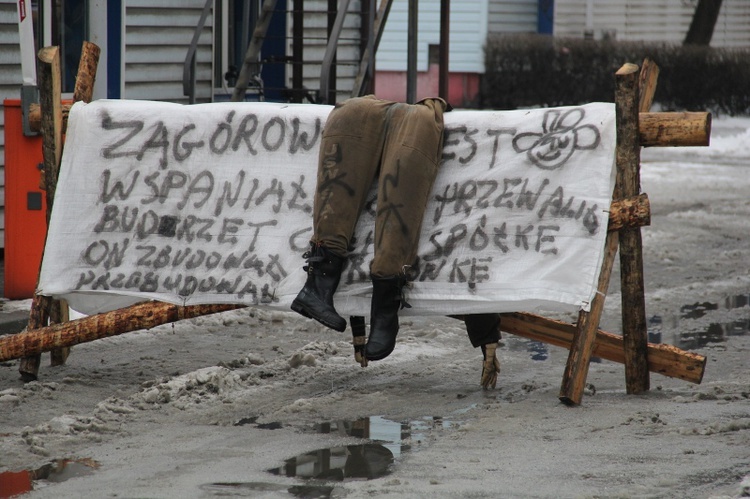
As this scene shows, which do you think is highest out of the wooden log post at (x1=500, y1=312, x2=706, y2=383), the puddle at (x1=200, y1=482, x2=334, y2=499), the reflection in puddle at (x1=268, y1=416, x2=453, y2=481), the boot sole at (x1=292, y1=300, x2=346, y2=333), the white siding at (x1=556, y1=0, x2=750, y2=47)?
the white siding at (x1=556, y1=0, x2=750, y2=47)

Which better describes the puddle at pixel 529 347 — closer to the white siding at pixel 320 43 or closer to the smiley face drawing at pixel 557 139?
the smiley face drawing at pixel 557 139

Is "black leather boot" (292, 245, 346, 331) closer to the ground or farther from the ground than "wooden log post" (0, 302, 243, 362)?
farther from the ground

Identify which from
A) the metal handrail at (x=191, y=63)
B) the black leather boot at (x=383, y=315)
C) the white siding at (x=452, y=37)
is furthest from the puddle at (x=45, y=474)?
the white siding at (x=452, y=37)

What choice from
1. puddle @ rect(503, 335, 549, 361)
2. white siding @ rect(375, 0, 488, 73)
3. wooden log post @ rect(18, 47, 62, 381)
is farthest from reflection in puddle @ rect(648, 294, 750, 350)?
white siding @ rect(375, 0, 488, 73)

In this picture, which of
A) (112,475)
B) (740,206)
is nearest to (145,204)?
(112,475)

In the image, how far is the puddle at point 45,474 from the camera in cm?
385

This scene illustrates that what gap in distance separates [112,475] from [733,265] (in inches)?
264

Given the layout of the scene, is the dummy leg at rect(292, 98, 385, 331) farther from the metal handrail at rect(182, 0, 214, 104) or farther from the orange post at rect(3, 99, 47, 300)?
the metal handrail at rect(182, 0, 214, 104)

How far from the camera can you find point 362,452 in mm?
4320

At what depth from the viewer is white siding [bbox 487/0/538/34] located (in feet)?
90.1

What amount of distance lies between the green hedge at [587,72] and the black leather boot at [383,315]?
2179 centimetres

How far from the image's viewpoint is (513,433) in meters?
4.57

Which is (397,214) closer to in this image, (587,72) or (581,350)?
(581,350)

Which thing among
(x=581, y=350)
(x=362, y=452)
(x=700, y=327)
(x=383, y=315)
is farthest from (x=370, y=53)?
(x=362, y=452)
